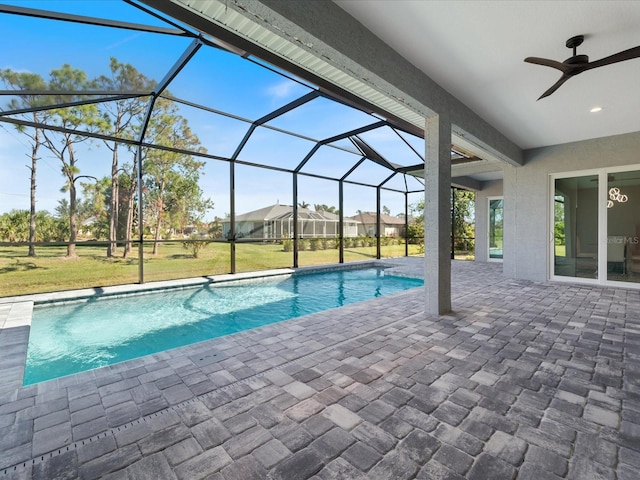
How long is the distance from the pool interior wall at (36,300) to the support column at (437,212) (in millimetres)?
4347

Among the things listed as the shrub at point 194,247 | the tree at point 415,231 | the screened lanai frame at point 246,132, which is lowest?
the shrub at point 194,247

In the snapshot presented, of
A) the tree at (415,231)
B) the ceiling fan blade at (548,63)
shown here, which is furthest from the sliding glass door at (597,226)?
the tree at (415,231)

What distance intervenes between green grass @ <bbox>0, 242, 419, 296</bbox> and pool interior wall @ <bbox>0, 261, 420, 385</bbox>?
0.75 m

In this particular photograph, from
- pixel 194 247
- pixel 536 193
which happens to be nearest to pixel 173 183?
pixel 194 247

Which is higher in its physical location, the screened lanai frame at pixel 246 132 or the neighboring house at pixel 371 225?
the screened lanai frame at pixel 246 132

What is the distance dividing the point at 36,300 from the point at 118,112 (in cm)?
431

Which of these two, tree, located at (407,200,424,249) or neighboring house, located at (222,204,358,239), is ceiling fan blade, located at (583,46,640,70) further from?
tree, located at (407,200,424,249)

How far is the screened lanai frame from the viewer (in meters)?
3.84

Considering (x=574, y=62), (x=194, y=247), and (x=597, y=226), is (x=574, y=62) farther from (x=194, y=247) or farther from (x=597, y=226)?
(x=194, y=247)

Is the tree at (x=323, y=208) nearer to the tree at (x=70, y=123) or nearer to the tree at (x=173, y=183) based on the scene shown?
the tree at (x=173, y=183)

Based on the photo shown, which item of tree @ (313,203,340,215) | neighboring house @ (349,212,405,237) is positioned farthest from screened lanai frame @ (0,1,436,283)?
neighboring house @ (349,212,405,237)

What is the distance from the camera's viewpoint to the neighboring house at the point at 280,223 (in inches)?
424

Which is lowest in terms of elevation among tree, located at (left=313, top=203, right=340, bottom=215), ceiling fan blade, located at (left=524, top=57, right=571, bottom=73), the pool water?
the pool water

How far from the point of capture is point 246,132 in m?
6.90
